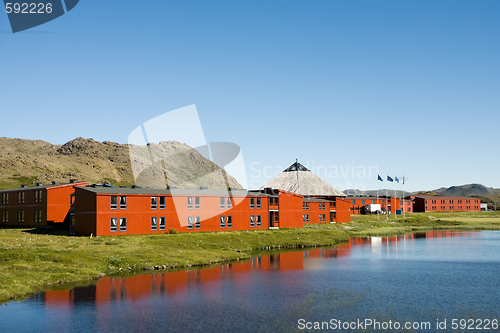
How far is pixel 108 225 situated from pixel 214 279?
107 feet

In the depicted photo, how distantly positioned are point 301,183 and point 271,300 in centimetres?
12104

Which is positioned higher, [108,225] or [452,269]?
[108,225]

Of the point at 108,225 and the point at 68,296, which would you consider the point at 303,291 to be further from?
the point at 108,225

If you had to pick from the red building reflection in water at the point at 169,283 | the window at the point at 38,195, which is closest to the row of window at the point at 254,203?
the red building reflection in water at the point at 169,283

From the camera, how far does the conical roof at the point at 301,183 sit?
154 meters

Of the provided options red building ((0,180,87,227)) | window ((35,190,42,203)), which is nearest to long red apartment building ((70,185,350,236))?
red building ((0,180,87,227))

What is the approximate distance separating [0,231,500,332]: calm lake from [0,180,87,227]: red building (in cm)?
4428

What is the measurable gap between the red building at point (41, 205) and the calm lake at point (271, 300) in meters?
44.3

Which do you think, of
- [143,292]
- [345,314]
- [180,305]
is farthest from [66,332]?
[345,314]

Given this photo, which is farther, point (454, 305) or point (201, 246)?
point (201, 246)

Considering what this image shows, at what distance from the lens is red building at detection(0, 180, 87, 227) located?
3319 inches

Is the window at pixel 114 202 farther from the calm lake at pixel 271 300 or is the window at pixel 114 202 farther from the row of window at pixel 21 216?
the calm lake at pixel 271 300

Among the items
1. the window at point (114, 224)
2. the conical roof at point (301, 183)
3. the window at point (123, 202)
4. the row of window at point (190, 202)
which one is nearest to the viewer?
the window at point (114, 224)

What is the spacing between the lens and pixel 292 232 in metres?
88.4
